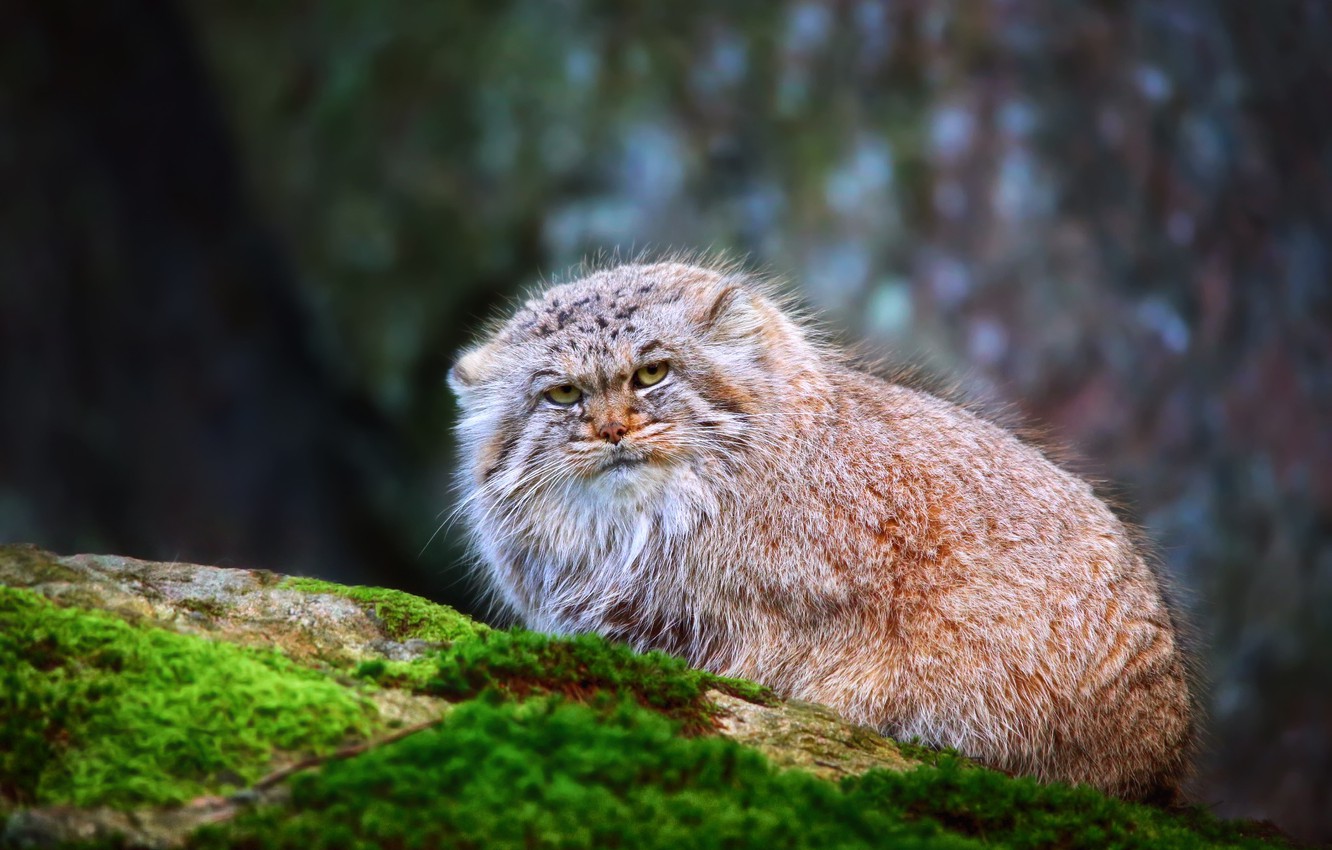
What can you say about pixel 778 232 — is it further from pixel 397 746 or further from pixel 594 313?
pixel 397 746

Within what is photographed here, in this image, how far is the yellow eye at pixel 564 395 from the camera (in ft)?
20.8

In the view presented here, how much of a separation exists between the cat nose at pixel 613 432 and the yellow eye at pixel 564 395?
1.11 ft

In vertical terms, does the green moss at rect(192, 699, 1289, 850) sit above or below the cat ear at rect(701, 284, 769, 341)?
below

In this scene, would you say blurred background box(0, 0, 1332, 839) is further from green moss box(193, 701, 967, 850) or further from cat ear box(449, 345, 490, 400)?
green moss box(193, 701, 967, 850)

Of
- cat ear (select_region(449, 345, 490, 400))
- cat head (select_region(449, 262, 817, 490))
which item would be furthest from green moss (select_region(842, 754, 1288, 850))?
cat ear (select_region(449, 345, 490, 400))

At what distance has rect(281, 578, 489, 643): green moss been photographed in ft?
17.9

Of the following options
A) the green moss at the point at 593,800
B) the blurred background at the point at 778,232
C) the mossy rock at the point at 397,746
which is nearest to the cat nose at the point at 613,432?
the mossy rock at the point at 397,746

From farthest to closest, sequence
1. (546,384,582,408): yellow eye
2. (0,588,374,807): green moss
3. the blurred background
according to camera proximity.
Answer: the blurred background < (546,384,582,408): yellow eye < (0,588,374,807): green moss

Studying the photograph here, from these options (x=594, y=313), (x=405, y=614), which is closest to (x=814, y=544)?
(x=594, y=313)

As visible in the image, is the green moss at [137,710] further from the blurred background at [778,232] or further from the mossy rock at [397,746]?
the blurred background at [778,232]

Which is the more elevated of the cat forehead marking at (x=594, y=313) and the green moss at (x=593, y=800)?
the cat forehead marking at (x=594, y=313)

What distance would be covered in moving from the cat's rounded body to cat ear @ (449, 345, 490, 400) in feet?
0.81

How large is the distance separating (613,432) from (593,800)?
2776 millimetres

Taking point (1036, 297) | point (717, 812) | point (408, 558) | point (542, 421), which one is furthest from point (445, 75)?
point (717, 812)
